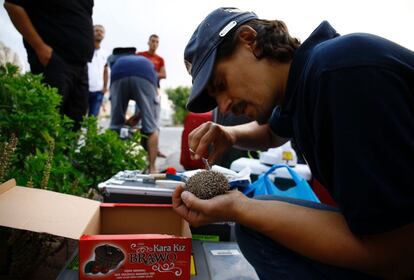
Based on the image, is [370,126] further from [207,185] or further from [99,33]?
[99,33]

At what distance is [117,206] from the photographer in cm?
129

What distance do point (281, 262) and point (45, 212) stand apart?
2.75ft

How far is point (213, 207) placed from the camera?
3.24ft

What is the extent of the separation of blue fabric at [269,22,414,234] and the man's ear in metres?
0.35

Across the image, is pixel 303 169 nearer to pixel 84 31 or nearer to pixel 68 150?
pixel 68 150

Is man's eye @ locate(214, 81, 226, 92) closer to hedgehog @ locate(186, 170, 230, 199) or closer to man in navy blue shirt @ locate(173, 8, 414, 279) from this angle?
man in navy blue shirt @ locate(173, 8, 414, 279)

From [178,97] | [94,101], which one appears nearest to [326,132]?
[94,101]

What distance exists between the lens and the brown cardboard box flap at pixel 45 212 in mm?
971

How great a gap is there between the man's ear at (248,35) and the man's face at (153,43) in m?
5.08

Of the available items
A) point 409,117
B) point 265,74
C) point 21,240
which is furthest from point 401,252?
point 21,240

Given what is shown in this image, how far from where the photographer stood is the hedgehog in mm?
1095

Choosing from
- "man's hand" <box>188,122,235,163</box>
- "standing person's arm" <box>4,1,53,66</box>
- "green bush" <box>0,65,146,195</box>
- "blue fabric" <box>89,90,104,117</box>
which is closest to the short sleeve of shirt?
"man's hand" <box>188,122,235,163</box>

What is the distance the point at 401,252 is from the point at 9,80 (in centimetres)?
187

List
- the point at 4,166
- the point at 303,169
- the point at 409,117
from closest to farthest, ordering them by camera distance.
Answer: the point at 409,117
the point at 4,166
the point at 303,169
